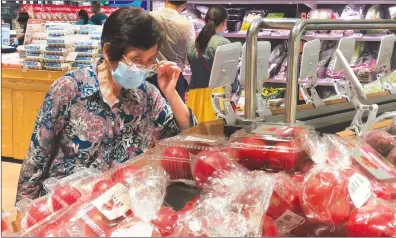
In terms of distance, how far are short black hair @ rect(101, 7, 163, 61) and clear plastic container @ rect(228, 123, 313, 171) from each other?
90 centimetres

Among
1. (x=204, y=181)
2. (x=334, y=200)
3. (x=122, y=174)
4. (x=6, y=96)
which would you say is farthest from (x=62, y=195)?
(x=6, y=96)

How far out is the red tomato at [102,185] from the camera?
3.11ft

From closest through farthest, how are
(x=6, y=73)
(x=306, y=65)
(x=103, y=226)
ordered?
1. (x=103, y=226)
2. (x=306, y=65)
3. (x=6, y=73)

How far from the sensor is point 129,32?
77.3 inches

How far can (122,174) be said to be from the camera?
1038mm

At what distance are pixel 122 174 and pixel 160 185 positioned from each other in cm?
10

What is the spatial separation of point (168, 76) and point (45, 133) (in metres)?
0.52

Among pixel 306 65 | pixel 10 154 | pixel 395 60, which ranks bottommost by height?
pixel 10 154

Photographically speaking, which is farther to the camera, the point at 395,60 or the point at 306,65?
the point at 395,60

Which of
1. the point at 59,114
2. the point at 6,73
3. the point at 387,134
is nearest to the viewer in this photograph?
the point at 387,134

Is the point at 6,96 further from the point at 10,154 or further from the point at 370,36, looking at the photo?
the point at 370,36

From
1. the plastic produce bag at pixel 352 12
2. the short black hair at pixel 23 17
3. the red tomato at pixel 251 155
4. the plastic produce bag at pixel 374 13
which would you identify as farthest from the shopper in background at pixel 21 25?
the red tomato at pixel 251 155

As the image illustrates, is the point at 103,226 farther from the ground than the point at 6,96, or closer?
farther from the ground

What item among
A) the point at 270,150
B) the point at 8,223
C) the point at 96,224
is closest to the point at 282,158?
the point at 270,150
